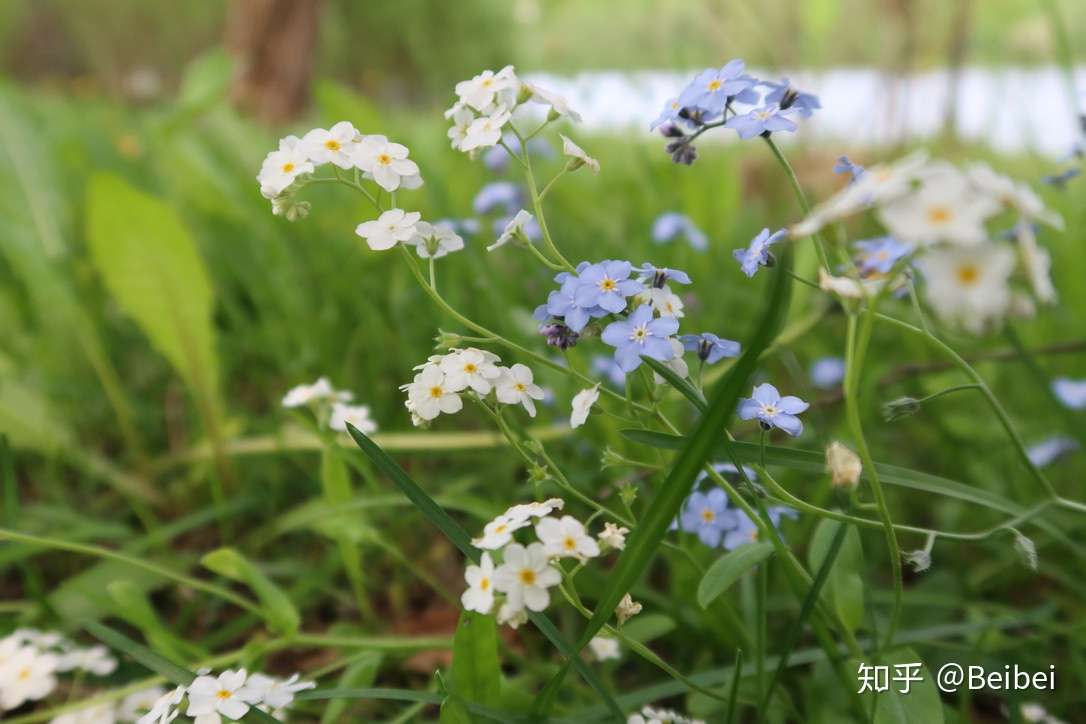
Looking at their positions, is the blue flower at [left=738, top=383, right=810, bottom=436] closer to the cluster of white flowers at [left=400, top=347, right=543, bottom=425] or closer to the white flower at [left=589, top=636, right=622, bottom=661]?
the cluster of white flowers at [left=400, top=347, right=543, bottom=425]

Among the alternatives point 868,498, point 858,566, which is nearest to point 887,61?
point 868,498

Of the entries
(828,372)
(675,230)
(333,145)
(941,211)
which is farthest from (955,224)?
(675,230)

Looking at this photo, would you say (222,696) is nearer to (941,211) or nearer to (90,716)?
(90,716)

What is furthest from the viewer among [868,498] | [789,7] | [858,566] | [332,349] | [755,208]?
[789,7]

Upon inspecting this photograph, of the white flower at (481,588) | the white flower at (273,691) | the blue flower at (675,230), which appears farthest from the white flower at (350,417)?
the blue flower at (675,230)

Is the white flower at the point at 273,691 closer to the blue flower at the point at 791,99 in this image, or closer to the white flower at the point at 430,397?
the white flower at the point at 430,397

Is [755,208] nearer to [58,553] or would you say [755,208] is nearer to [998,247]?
[58,553]

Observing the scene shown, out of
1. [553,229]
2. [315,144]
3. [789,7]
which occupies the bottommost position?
[315,144]

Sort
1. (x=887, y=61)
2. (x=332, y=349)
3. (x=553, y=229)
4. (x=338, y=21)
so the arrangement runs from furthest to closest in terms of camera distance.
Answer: (x=338, y=21) < (x=887, y=61) < (x=553, y=229) < (x=332, y=349)
